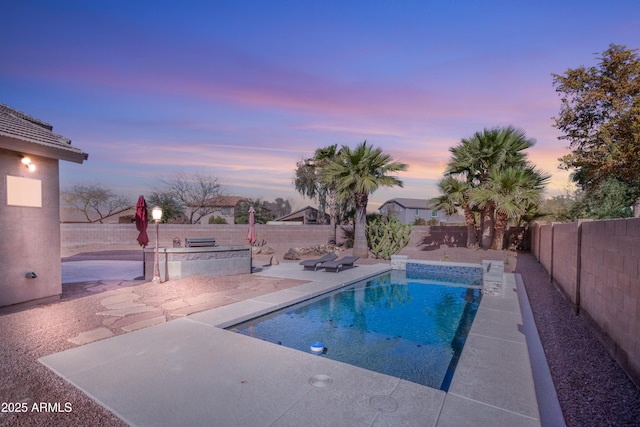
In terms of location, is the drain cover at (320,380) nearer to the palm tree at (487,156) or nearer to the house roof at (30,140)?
the house roof at (30,140)

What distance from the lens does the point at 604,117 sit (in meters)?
16.6

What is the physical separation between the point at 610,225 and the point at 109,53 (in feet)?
45.7

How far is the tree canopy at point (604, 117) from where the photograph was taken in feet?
50.0

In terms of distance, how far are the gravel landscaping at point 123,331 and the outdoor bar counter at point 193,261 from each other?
45 centimetres

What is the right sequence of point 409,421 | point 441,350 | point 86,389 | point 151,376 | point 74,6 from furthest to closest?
point 74,6 → point 441,350 → point 151,376 → point 86,389 → point 409,421

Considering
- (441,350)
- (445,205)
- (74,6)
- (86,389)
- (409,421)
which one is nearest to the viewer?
(409,421)

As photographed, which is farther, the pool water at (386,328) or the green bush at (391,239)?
the green bush at (391,239)

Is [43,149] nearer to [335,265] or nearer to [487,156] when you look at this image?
[335,265]

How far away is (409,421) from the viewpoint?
9.29 feet

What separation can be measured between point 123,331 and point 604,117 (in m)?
22.8

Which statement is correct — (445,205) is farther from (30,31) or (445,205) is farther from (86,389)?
(30,31)

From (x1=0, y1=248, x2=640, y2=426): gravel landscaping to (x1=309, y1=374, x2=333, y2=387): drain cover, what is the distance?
6.18ft

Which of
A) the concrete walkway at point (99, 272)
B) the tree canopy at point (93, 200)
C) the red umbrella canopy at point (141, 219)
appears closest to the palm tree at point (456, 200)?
the red umbrella canopy at point (141, 219)

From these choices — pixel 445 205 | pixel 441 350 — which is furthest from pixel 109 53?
pixel 445 205
